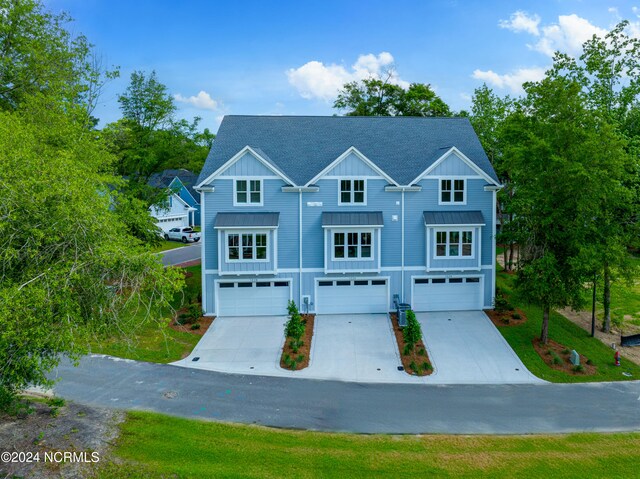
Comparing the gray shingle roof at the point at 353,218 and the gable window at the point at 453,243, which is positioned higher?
the gray shingle roof at the point at 353,218

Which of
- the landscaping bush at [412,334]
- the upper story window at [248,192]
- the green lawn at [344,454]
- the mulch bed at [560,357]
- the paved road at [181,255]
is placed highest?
the upper story window at [248,192]

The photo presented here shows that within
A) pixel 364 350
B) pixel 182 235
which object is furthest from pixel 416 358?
pixel 182 235

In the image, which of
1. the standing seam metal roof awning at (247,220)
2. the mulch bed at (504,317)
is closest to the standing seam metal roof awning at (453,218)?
the mulch bed at (504,317)

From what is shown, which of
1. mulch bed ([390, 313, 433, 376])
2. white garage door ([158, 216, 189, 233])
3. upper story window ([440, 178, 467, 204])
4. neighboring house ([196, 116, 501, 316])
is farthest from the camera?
white garage door ([158, 216, 189, 233])

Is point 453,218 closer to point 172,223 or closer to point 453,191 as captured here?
point 453,191

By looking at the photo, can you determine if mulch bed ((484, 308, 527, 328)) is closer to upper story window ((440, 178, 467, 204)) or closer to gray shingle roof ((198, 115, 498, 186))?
upper story window ((440, 178, 467, 204))

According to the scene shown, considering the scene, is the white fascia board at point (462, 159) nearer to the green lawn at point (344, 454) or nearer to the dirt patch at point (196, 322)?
the dirt patch at point (196, 322)

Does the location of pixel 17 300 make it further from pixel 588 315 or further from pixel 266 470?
pixel 588 315

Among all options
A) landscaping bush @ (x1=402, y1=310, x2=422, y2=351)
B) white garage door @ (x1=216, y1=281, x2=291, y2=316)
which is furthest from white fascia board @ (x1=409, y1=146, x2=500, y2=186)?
white garage door @ (x1=216, y1=281, x2=291, y2=316)
